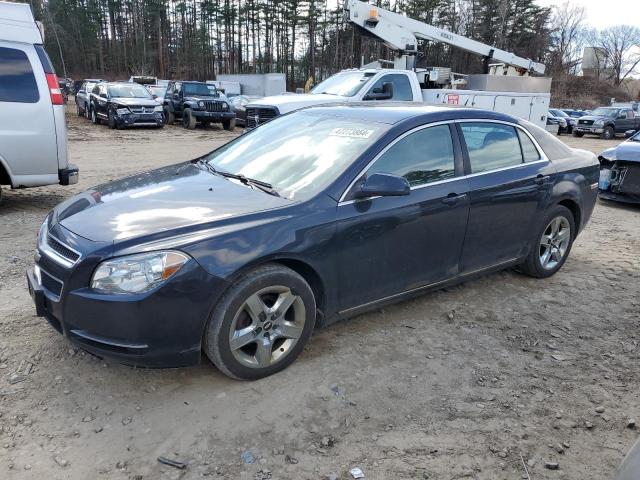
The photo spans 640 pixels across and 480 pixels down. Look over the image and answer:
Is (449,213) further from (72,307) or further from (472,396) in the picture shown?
(72,307)

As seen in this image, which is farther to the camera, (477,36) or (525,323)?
(477,36)

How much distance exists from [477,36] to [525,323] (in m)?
57.8

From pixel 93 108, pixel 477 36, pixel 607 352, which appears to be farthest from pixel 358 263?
pixel 477 36

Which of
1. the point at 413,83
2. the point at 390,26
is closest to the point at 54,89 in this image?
the point at 413,83

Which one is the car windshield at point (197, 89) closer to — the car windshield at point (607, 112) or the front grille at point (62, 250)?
the car windshield at point (607, 112)

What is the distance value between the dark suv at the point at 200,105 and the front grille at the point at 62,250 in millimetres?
19373

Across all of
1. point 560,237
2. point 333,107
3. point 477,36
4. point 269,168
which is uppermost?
point 477,36

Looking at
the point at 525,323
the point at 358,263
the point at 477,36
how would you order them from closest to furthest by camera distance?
the point at 358,263
the point at 525,323
the point at 477,36

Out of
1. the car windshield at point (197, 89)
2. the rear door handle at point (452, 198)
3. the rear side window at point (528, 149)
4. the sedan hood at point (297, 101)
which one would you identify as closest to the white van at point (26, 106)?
the sedan hood at point (297, 101)

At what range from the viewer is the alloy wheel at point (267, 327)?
3029mm

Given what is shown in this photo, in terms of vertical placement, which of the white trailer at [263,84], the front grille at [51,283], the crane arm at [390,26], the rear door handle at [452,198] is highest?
the crane arm at [390,26]

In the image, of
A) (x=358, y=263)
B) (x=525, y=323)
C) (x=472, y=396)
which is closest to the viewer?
(x=472, y=396)

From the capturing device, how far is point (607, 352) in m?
3.76

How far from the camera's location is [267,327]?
313 centimetres
